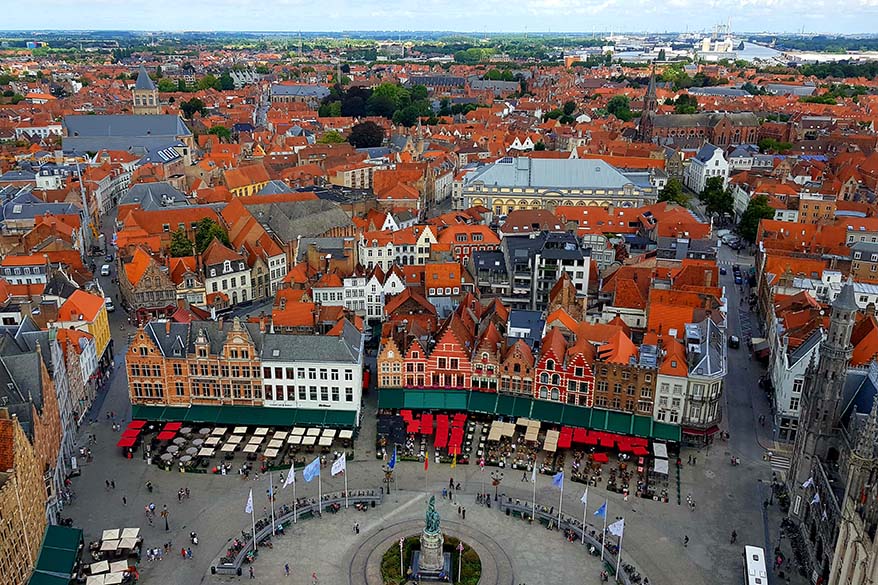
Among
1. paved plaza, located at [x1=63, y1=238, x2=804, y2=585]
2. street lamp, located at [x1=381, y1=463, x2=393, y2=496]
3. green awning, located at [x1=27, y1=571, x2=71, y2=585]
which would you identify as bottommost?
paved plaza, located at [x1=63, y1=238, x2=804, y2=585]

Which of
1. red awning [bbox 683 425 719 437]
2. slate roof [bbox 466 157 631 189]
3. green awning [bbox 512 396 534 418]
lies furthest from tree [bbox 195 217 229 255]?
red awning [bbox 683 425 719 437]

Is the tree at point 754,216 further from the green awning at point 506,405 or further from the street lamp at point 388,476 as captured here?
the street lamp at point 388,476

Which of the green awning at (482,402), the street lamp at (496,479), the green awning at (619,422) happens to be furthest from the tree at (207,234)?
the green awning at (619,422)

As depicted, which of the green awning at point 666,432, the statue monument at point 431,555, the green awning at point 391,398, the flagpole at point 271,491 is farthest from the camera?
the green awning at point 391,398

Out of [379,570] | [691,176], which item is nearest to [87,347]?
[379,570]

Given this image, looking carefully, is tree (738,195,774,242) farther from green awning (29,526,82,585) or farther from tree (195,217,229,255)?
green awning (29,526,82,585)

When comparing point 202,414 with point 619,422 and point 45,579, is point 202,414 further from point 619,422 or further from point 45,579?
point 619,422
